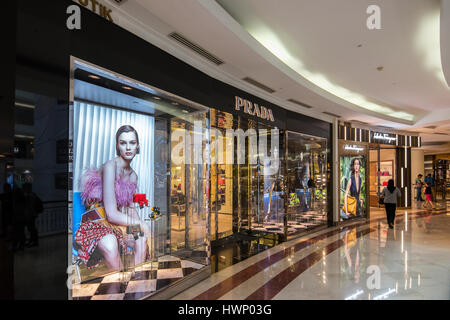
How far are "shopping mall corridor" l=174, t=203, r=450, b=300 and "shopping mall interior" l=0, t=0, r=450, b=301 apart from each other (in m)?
0.04

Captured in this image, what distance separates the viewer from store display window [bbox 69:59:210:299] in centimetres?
346

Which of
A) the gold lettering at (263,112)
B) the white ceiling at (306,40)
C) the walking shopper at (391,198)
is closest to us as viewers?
the white ceiling at (306,40)

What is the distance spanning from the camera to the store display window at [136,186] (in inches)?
136

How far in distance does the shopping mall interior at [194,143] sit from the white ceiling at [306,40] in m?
0.03

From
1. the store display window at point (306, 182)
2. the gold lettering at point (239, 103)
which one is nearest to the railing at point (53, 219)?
the gold lettering at point (239, 103)

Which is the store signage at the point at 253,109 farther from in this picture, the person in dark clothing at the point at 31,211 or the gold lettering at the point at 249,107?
the person in dark clothing at the point at 31,211

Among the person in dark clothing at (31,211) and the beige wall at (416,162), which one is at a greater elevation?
the beige wall at (416,162)

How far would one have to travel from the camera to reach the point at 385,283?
3646 mm

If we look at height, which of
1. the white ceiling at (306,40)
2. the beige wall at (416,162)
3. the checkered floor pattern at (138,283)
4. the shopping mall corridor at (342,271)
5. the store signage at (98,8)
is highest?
the white ceiling at (306,40)

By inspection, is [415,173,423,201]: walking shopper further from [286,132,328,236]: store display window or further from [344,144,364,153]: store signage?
[286,132,328,236]: store display window

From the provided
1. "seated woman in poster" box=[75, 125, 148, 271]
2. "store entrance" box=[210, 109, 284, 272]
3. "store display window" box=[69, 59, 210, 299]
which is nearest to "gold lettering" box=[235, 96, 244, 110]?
"store entrance" box=[210, 109, 284, 272]

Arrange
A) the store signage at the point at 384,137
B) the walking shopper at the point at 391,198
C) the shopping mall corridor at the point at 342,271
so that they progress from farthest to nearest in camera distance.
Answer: the store signage at the point at 384,137 < the walking shopper at the point at 391,198 < the shopping mall corridor at the point at 342,271

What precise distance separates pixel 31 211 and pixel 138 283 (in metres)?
2.05
